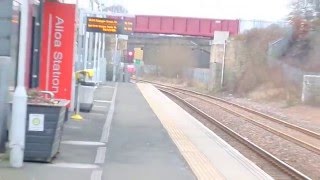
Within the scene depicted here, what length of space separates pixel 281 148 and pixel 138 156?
7633 mm

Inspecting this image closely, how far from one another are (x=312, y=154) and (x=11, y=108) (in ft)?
32.1

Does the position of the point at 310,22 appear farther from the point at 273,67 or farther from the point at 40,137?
the point at 40,137

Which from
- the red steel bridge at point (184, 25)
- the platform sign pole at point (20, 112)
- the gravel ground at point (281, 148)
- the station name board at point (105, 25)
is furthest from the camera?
the red steel bridge at point (184, 25)

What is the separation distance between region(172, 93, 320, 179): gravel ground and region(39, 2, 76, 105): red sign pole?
219 inches

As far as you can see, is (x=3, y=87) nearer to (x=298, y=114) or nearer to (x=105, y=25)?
(x=105, y=25)

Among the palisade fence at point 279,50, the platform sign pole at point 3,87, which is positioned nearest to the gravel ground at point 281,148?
the platform sign pole at point 3,87

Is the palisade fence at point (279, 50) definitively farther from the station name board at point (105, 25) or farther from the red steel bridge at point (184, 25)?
the station name board at point (105, 25)

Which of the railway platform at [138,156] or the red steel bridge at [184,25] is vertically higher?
the red steel bridge at [184,25]

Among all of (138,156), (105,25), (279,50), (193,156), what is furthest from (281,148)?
(279,50)

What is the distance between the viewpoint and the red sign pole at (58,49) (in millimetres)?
15859

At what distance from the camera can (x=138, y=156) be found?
12.4 meters

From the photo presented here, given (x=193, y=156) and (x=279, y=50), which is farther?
(x=279, y=50)

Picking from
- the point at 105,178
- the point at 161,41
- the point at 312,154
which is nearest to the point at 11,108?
the point at 105,178

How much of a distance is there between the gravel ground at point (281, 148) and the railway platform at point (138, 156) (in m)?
1.83
